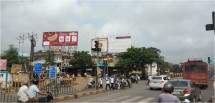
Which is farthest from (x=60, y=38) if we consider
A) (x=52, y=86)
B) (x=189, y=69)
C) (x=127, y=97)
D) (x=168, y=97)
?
(x=168, y=97)

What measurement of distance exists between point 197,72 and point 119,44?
115 feet

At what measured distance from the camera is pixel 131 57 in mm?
44781

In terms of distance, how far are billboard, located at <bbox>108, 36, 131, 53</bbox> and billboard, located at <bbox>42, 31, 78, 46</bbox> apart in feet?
94.4

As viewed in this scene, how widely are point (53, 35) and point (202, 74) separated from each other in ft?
62.3

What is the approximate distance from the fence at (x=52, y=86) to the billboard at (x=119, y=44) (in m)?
35.9

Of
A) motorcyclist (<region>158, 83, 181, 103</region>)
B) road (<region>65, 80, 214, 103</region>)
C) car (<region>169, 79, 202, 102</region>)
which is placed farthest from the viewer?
road (<region>65, 80, 214, 103</region>)

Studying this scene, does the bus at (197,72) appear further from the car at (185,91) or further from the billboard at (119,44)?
the billboard at (119,44)

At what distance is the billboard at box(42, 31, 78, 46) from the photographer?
26.4m

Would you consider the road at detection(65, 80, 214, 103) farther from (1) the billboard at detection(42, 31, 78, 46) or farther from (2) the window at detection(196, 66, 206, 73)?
(1) the billboard at detection(42, 31, 78, 46)

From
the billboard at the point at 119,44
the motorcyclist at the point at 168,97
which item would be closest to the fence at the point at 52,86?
the motorcyclist at the point at 168,97

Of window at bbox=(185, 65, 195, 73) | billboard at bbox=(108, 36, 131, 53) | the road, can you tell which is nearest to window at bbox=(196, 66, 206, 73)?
window at bbox=(185, 65, 195, 73)

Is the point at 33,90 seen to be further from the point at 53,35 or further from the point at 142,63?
the point at 142,63

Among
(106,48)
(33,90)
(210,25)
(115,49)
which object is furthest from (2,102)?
(115,49)

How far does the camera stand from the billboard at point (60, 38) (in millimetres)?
26436
